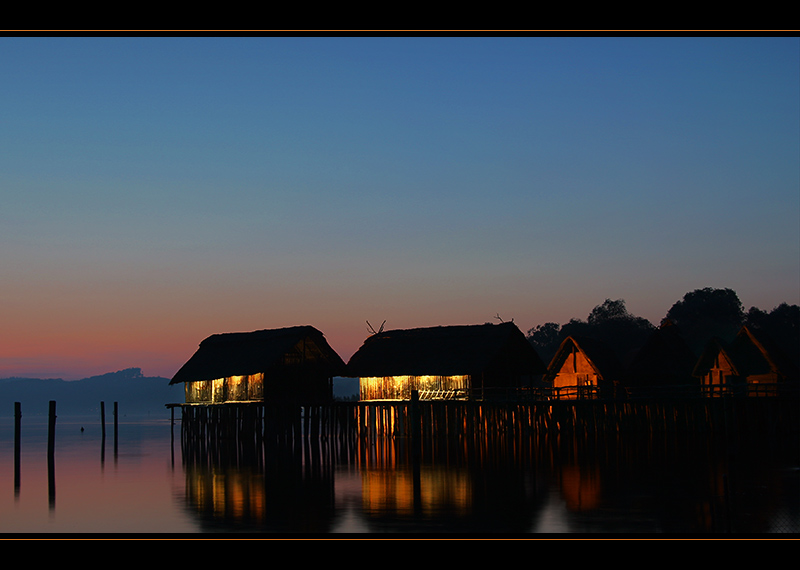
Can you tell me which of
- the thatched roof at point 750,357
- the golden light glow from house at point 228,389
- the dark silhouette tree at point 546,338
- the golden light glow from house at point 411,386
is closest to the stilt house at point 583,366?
the thatched roof at point 750,357

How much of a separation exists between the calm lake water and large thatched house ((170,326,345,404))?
5893 mm

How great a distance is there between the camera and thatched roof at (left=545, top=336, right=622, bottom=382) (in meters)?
51.0

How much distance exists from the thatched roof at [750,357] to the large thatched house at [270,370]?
21.1 m

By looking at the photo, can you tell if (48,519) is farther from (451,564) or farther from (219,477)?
(451,564)

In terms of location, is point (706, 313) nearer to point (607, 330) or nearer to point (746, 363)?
point (607, 330)

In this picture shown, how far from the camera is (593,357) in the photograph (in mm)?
51469

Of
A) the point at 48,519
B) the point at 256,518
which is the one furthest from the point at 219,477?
the point at 256,518

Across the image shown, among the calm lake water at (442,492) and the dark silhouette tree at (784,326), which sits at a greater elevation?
the dark silhouette tree at (784,326)

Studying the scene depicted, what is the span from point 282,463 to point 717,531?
77.1ft

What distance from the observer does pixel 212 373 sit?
51.8 meters

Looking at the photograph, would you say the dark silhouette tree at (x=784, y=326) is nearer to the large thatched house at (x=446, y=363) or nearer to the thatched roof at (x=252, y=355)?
the large thatched house at (x=446, y=363)

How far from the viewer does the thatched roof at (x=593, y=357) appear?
167ft

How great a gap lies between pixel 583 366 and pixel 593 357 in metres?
0.87

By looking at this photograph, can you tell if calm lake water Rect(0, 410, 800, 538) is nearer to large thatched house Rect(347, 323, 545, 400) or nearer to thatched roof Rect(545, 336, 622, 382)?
large thatched house Rect(347, 323, 545, 400)
